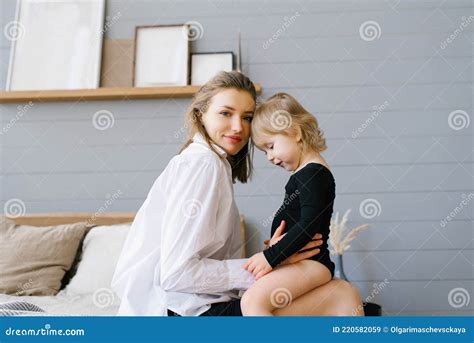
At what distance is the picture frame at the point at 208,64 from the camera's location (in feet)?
9.81

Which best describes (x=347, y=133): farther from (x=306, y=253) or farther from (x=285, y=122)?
(x=306, y=253)

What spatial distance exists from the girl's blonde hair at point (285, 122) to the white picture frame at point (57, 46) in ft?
6.35

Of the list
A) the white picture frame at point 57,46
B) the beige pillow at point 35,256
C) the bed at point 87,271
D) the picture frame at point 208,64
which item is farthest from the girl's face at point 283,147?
the white picture frame at point 57,46

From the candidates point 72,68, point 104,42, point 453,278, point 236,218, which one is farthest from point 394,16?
point 236,218

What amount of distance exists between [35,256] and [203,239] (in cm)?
153

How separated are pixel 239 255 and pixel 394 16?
7.39 feet

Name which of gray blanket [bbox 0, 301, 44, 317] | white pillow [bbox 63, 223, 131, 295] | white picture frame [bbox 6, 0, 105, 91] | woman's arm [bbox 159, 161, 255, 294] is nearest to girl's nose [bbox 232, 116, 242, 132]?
woman's arm [bbox 159, 161, 255, 294]

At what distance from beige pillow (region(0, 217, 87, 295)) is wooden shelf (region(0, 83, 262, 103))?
830 mm

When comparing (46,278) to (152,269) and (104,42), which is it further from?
(104,42)

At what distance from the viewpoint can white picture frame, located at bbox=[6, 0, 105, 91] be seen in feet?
9.98

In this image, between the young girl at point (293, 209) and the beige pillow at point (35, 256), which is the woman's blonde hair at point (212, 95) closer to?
the young girl at point (293, 209)

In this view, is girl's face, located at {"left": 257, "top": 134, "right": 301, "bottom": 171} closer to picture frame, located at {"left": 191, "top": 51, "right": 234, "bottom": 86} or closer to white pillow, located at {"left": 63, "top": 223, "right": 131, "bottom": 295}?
white pillow, located at {"left": 63, "top": 223, "right": 131, "bottom": 295}
